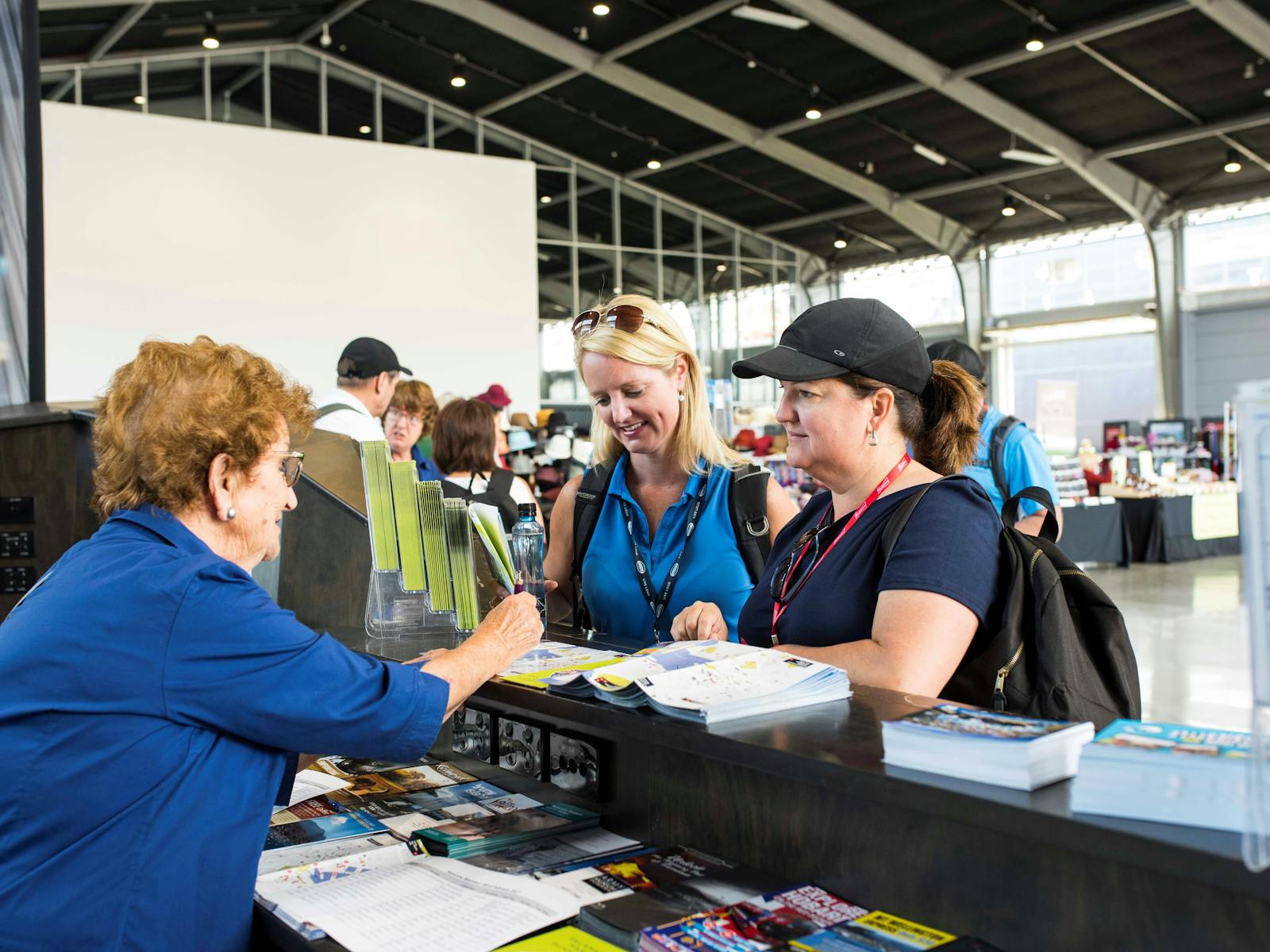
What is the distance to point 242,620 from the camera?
4.40 feet

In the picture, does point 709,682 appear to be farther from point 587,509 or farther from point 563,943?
point 587,509

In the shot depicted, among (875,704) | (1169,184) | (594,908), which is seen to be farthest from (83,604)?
(1169,184)

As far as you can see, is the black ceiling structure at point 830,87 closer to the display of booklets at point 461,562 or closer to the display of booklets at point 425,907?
the display of booklets at point 461,562

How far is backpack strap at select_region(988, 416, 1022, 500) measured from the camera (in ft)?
14.3

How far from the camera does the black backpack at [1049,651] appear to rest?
1.58 metres

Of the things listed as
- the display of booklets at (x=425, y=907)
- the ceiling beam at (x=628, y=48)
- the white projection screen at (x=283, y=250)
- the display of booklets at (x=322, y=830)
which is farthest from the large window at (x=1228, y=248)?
the display of booklets at (x=425, y=907)

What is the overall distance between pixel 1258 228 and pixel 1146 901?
734 inches

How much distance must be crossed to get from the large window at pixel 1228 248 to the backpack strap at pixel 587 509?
17443 millimetres

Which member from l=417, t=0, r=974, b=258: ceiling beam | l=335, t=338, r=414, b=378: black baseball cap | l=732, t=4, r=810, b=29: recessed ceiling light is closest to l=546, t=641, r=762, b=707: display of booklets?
l=335, t=338, r=414, b=378: black baseball cap

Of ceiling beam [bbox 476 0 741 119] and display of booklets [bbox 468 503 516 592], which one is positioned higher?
ceiling beam [bbox 476 0 741 119]

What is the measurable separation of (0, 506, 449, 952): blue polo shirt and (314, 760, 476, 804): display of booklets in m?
0.67

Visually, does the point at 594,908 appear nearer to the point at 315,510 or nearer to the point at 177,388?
the point at 177,388

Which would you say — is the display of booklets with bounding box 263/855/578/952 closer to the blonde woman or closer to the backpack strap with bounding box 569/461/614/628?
the blonde woman

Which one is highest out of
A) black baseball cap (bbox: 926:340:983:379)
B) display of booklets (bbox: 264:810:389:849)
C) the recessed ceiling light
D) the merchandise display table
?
the recessed ceiling light
